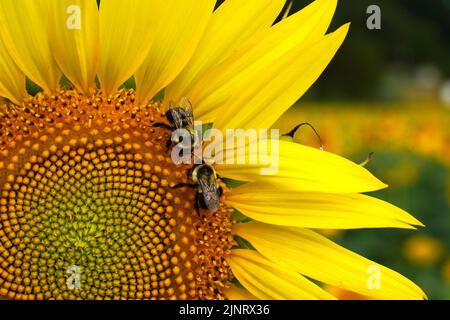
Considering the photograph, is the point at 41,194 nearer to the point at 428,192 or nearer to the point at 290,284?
the point at 290,284

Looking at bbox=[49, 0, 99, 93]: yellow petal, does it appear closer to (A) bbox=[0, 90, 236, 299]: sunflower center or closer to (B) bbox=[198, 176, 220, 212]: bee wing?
(A) bbox=[0, 90, 236, 299]: sunflower center

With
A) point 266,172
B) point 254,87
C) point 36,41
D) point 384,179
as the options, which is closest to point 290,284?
point 266,172

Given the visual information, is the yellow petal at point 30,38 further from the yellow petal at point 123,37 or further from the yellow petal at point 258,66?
the yellow petal at point 258,66

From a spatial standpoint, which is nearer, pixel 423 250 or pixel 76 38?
pixel 76 38

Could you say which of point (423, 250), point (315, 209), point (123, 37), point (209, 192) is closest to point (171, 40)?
point (123, 37)

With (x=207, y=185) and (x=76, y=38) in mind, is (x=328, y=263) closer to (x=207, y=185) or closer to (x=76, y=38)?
(x=207, y=185)

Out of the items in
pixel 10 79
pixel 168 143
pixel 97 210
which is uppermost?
pixel 10 79

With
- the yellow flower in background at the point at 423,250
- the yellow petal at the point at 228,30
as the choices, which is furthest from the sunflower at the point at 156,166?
the yellow flower in background at the point at 423,250
